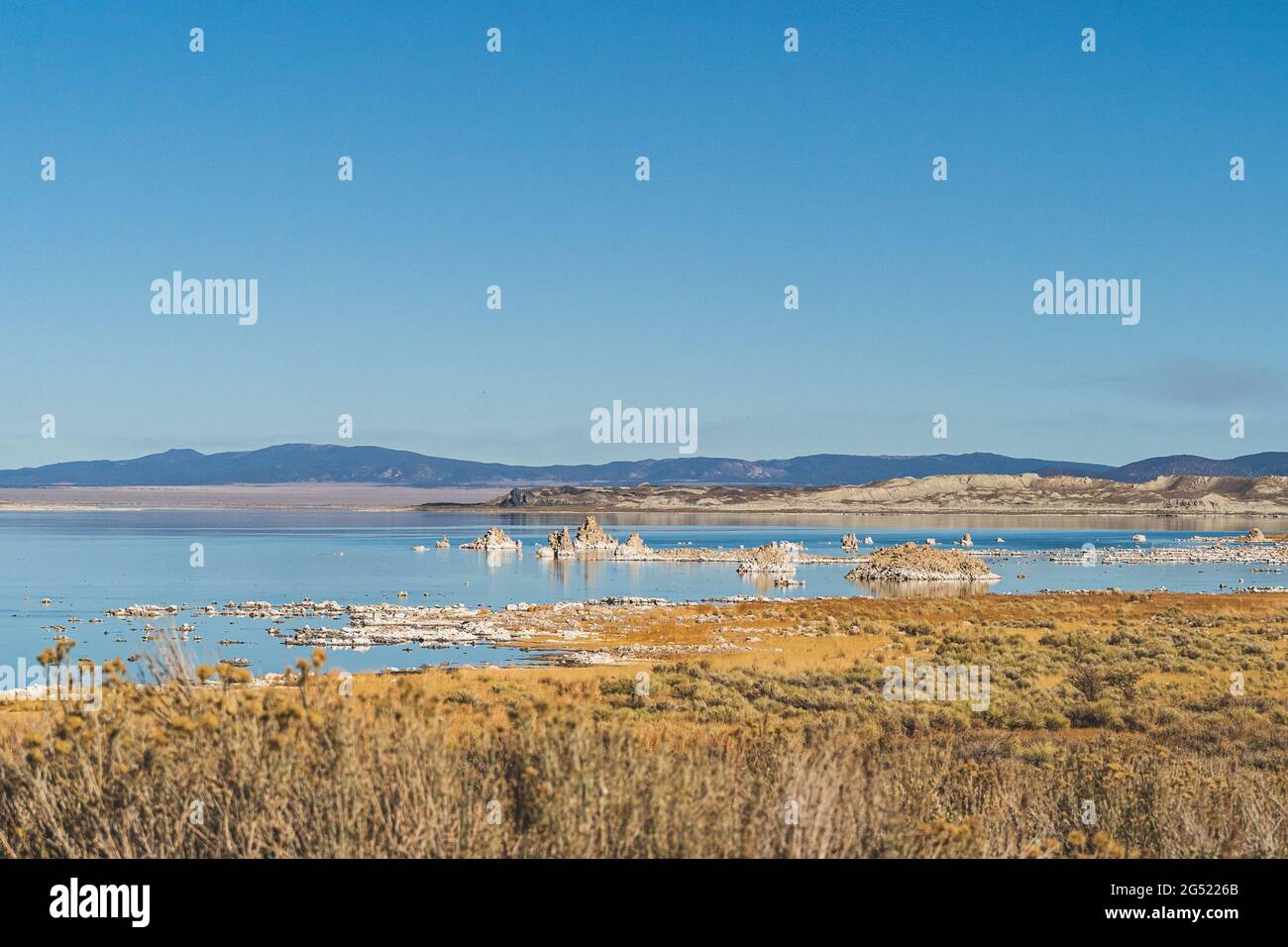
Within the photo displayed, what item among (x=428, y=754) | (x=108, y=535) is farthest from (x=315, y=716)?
(x=108, y=535)

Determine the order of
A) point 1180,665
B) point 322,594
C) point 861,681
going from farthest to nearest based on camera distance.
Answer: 1. point 322,594
2. point 1180,665
3. point 861,681

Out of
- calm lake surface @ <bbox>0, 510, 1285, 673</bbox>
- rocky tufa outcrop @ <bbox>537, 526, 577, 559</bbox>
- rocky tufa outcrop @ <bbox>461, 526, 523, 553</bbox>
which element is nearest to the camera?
calm lake surface @ <bbox>0, 510, 1285, 673</bbox>

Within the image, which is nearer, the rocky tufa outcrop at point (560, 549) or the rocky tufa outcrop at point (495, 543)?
the rocky tufa outcrop at point (560, 549)

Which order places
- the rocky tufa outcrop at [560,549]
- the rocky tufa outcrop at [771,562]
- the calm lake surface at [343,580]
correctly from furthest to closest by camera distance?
the rocky tufa outcrop at [560,549], the rocky tufa outcrop at [771,562], the calm lake surface at [343,580]

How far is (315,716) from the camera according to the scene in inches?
190

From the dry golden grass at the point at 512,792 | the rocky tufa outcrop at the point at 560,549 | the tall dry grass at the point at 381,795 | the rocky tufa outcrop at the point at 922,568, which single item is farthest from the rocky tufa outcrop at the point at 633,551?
the tall dry grass at the point at 381,795

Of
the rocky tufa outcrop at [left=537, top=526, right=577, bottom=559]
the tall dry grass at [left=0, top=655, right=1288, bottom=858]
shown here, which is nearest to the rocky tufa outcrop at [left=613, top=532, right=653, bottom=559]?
the rocky tufa outcrop at [left=537, top=526, right=577, bottom=559]

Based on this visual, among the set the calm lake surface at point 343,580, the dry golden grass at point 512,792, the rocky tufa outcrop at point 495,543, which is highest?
the dry golden grass at point 512,792

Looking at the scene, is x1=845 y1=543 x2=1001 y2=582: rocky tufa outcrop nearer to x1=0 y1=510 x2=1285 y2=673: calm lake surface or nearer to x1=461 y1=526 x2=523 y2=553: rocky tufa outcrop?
x1=0 y1=510 x2=1285 y2=673: calm lake surface

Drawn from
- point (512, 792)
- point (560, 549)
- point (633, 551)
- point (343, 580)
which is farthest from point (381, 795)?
point (560, 549)

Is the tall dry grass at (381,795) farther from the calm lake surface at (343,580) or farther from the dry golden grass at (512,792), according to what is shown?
the calm lake surface at (343,580)
